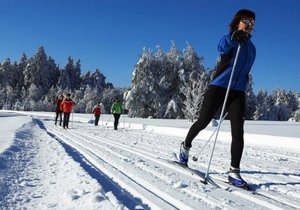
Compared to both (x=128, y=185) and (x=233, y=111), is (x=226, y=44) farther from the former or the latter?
(x=128, y=185)

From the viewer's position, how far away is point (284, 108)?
97.9 metres

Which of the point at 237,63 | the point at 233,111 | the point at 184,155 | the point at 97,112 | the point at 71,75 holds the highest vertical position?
the point at 71,75

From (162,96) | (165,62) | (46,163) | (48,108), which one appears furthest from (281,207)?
(48,108)

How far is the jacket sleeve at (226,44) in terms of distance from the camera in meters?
4.59

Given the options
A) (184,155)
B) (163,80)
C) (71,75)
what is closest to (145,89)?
(163,80)

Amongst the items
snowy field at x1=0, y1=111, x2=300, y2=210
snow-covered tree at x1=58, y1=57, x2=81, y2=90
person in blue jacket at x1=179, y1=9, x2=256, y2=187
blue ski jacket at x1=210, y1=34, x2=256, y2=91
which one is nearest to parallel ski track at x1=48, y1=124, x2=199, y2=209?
snowy field at x1=0, y1=111, x2=300, y2=210

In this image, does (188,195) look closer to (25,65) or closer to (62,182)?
(62,182)

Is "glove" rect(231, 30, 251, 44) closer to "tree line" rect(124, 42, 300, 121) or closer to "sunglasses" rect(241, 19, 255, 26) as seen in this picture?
"sunglasses" rect(241, 19, 255, 26)

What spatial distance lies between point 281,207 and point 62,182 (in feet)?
7.12

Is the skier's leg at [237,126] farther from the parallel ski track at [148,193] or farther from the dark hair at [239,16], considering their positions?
the parallel ski track at [148,193]

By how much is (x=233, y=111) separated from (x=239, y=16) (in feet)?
3.79

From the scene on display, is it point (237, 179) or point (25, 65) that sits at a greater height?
point (25, 65)

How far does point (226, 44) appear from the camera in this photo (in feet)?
15.2

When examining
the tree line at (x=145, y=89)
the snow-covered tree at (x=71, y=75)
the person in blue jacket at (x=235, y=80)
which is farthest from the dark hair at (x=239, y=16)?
the snow-covered tree at (x=71, y=75)
